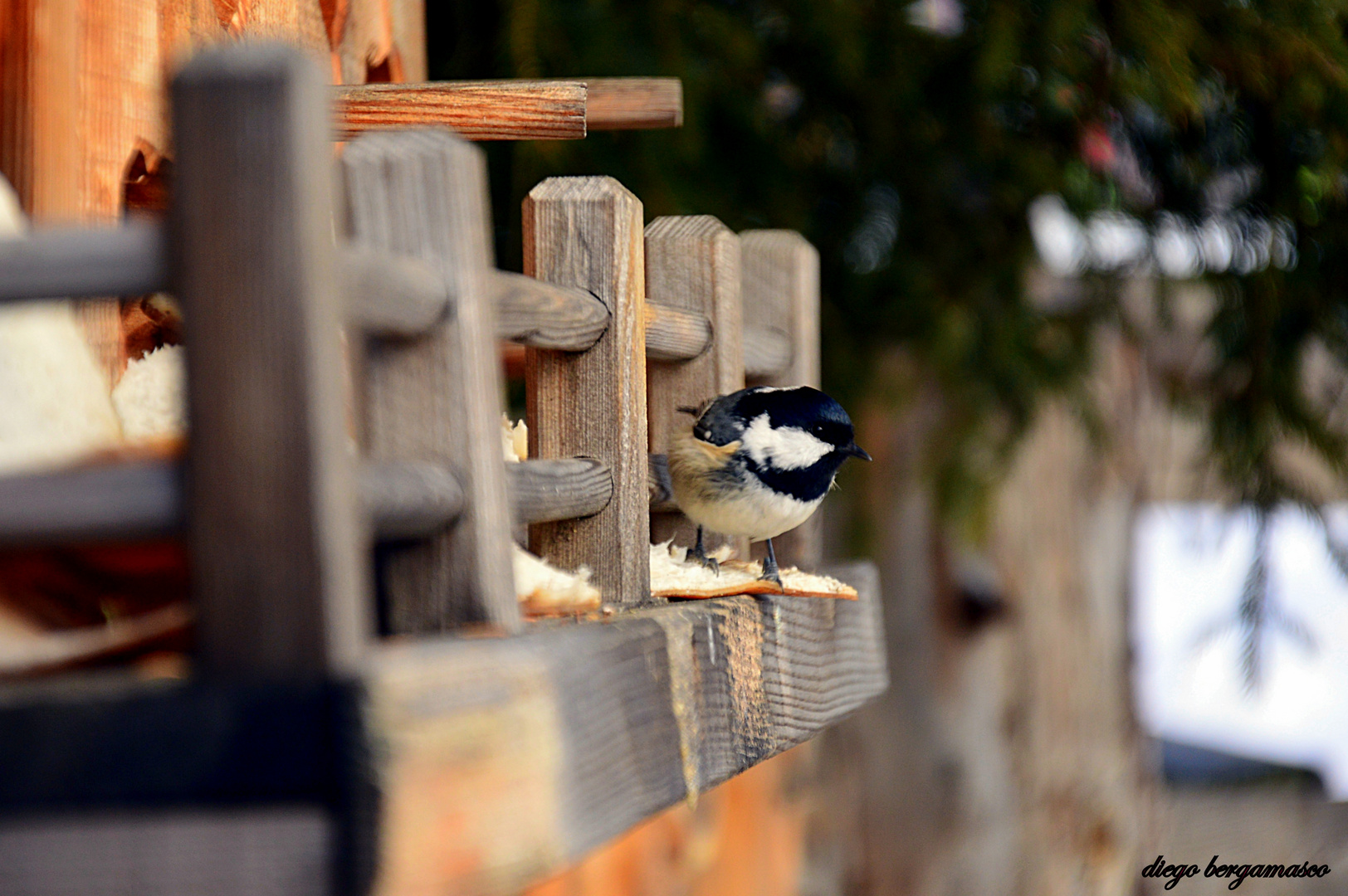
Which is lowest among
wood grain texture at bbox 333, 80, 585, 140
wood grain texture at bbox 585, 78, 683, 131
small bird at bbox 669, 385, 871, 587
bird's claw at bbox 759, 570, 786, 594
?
bird's claw at bbox 759, 570, 786, 594

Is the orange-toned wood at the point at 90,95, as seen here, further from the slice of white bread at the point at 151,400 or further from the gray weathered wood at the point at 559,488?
the gray weathered wood at the point at 559,488

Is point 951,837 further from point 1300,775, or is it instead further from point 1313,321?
point 1313,321

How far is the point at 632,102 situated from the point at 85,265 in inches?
49.4

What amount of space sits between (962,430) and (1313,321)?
797mm

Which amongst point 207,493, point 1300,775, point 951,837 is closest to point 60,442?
point 207,493

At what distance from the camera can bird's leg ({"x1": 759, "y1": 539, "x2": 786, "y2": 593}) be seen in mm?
1662

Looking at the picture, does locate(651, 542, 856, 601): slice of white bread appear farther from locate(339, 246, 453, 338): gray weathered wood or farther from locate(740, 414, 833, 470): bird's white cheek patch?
locate(339, 246, 453, 338): gray weathered wood

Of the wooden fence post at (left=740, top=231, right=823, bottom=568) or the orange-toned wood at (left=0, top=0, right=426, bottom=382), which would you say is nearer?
the orange-toned wood at (left=0, top=0, right=426, bottom=382)

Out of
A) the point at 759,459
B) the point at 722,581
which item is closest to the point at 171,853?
the point at 722,581

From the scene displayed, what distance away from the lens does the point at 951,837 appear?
4305 millimetres

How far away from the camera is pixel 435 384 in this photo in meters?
1.04

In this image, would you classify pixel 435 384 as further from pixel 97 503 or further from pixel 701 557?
pixel 701 557

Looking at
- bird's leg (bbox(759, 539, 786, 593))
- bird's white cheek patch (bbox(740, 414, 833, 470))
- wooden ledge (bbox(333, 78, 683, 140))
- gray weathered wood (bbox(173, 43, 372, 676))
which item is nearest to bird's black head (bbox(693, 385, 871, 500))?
bird's white cheek patch (bbox(740, 414, 833, 470))

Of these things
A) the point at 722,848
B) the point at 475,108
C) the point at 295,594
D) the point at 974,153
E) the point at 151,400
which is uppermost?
the point at 974,153
